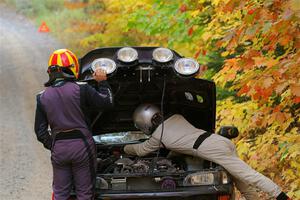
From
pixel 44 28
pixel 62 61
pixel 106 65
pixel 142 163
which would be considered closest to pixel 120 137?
pixel 142 163

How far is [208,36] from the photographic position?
8.89 m

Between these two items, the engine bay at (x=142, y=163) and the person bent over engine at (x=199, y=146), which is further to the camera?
the engine bay at (x=142, y=163)

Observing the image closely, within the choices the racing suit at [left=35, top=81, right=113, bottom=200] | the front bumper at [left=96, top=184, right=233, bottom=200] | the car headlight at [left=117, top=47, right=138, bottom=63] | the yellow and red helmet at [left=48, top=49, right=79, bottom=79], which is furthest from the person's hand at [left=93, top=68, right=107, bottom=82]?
the front bumper at [left=96, top=184, right=233, bottom=200]

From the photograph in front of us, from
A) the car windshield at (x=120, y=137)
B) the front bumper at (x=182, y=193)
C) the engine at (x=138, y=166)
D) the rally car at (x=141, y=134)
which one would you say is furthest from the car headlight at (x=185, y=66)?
the car windshield at (x=120, y=137)

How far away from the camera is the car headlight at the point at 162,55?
19.1ft

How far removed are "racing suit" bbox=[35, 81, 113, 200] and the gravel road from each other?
3420mm

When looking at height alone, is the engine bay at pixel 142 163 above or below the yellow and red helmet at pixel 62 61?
below

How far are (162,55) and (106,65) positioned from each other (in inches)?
26.0

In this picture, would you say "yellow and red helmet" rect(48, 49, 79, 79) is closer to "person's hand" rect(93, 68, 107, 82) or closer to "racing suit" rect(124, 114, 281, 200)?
"person's hand" rect(93, 68, 107, 82)

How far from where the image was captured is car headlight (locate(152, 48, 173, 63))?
5.83 m

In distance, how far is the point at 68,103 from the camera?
5.25m

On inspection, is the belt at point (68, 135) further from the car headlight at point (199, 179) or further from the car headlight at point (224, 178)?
the car headlight at point (224, 178)

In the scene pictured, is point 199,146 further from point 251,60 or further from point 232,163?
point 251,60

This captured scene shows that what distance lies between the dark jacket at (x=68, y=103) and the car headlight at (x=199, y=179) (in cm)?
117
